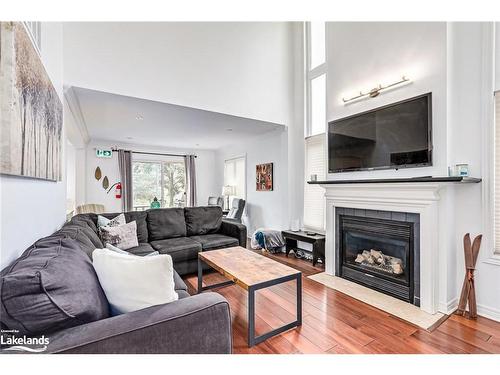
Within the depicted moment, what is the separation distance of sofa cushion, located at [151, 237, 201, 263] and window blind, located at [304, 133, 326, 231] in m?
1.93

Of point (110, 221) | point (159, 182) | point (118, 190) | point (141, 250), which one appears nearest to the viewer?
point (141, 250)

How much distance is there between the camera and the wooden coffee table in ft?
5.70

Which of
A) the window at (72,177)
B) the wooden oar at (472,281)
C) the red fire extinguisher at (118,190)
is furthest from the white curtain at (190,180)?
the wooden oar at (472,281)

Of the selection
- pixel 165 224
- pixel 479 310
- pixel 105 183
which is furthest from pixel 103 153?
pixel 479 310

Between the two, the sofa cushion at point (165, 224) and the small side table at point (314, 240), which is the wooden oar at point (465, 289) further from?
the sofa cushion at point (165, 224)

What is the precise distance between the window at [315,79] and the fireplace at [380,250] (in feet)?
5.54

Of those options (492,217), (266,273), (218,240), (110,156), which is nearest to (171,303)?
(266,273)

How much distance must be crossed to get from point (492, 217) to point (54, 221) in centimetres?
385

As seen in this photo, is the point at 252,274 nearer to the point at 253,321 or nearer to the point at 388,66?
the point at 253,321

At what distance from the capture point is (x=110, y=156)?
593cm

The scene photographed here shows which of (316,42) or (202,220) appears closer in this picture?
(202,220)

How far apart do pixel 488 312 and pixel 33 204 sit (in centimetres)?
368

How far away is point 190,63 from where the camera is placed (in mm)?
3365
